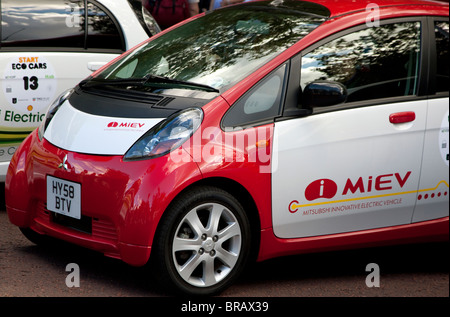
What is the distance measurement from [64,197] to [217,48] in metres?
1.33

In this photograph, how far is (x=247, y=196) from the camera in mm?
4742

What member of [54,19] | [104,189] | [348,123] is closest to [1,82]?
[54,19]

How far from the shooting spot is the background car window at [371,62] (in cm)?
502

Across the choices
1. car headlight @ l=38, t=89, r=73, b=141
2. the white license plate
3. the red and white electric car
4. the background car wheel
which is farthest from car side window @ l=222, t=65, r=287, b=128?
car headlight @ l=38, t=89, r=73, b=141

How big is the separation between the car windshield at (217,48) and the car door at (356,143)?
0.29m

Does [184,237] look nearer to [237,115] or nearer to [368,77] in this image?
[237,115]

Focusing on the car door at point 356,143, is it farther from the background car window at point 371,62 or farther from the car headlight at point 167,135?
the car headlight at point 167,135

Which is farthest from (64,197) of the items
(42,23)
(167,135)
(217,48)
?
(42,23)

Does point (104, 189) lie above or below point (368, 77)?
below

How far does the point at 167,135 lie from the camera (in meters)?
4.62

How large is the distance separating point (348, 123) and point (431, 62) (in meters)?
0.81

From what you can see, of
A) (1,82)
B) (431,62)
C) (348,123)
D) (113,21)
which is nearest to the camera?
(348,123)

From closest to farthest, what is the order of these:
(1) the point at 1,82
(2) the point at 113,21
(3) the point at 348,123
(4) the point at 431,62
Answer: (3) the point at 348,123 → (4) the point at 431,62 → (1) the point at 1,82 → (2) the point at 113,21
